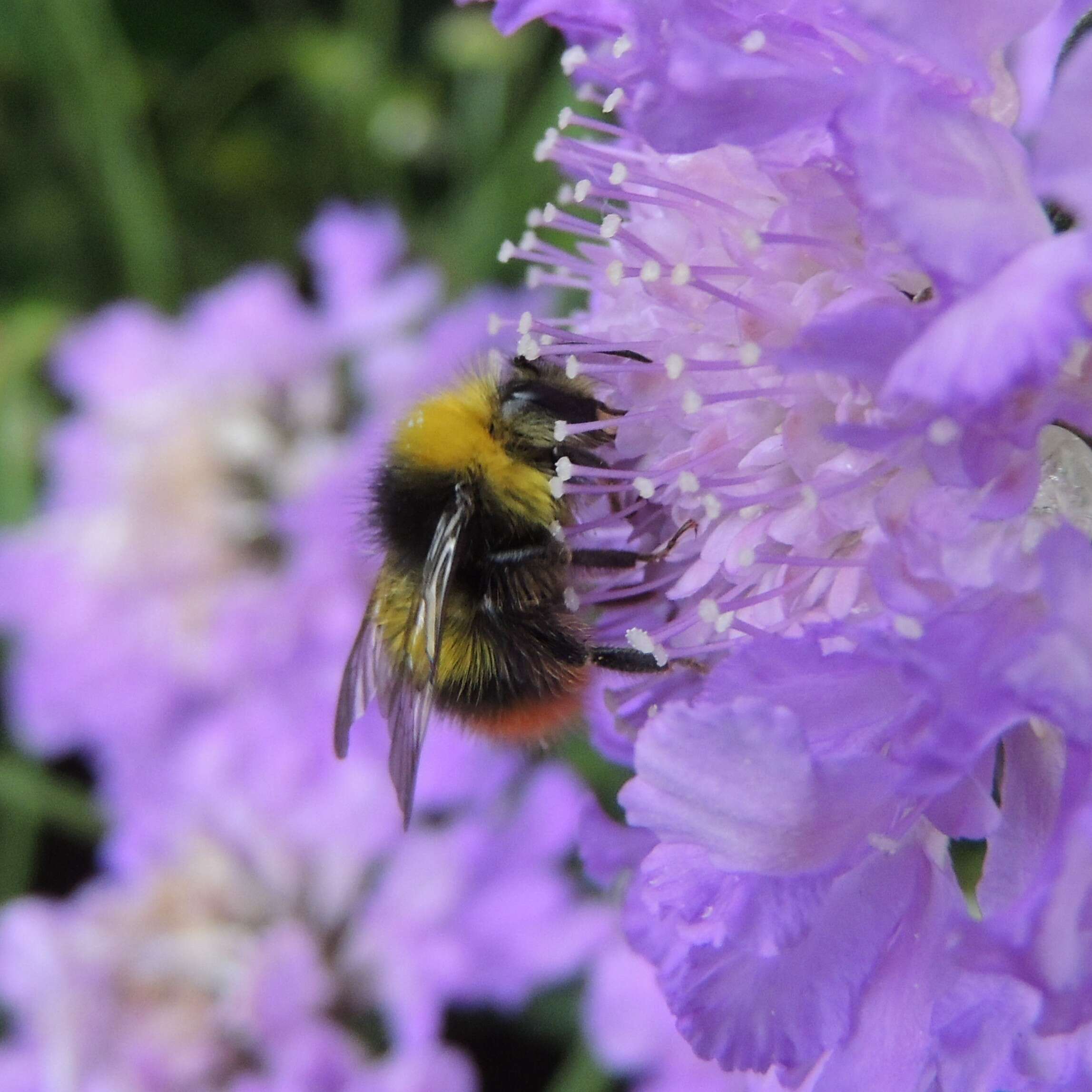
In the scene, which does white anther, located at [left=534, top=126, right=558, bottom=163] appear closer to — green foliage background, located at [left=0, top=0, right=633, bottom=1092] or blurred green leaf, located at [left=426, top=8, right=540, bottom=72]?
green foliage background, located at [left=0, top=0, right=633, bottom=1092]

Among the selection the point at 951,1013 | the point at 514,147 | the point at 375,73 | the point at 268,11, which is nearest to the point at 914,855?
the point at 951,1013

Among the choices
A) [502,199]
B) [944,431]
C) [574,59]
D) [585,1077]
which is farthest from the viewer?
[502,199]

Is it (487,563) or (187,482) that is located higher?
(487,563)

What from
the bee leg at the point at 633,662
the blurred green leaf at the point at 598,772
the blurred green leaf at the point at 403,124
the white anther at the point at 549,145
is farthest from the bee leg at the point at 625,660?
the blurred green leaf at the point at 403,124

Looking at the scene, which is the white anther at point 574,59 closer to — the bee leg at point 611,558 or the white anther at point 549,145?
the white anther at point 549,145

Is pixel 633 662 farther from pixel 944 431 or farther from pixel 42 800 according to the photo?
pixel 42 800

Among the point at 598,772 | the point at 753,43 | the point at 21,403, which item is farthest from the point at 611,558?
the point at 21,403

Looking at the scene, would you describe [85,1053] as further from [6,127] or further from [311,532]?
[6,127]
